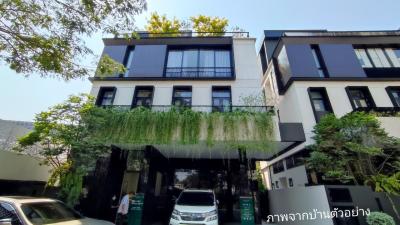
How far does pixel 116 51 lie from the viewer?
13.4 meters

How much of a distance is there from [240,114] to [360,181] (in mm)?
5319

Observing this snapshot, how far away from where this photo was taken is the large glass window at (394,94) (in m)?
11.0

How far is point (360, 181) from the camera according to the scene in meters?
7.93

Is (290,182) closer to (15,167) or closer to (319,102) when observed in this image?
(319,102)

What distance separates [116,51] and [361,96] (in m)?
15.1

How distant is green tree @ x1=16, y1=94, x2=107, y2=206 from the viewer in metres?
7.89

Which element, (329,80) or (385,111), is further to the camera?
(329,80)

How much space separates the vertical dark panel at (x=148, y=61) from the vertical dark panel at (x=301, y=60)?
25.8 feet

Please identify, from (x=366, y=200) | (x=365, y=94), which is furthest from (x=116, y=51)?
(x=365, y=94)

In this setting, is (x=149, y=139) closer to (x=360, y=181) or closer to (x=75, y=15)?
(x=75, y=15)

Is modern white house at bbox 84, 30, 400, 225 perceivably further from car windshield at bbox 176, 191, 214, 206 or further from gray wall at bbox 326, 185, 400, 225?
gray wall at bbox 326, 185, 400, 225

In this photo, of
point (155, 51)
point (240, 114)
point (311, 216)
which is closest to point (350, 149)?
point (311, 216)

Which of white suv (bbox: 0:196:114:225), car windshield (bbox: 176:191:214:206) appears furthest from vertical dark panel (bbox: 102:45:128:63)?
white suv (bbox: 0:196:114:225)

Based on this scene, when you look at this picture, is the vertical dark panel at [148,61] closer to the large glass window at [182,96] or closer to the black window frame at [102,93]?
the black window frame at [102,93]
